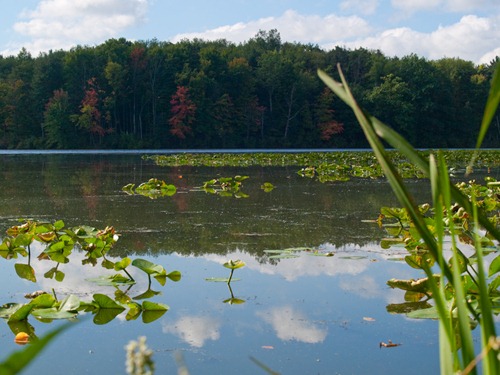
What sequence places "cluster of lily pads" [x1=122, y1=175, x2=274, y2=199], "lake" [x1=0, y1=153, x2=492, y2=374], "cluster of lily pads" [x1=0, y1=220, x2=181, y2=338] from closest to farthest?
"lake" [x1=0, y1=153, x2=492, y2=374]
"cluster of lily pads" [x1=0, y1=220, x2=181, y2=338]
"cluster of lily pads" [x1=122, y1=175, x2=274, y2=199]

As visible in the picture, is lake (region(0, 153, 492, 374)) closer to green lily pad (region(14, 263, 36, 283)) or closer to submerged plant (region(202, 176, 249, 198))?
green lily pad (region(14, 263, 36, 283))

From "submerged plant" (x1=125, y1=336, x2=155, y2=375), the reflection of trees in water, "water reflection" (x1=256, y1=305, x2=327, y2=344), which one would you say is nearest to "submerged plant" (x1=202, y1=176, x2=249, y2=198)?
the reflection of trees in water

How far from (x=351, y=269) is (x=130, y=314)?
122 cm

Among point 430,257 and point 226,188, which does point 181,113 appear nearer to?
point 226,188

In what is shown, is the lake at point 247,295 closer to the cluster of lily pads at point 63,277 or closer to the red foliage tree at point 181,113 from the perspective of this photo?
the cluster of lily pads at point 63,277

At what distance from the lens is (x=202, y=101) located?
1455 inches

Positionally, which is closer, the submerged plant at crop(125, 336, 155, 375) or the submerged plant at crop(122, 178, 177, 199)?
the submerged plant at crop(125, 336, 155, 375)

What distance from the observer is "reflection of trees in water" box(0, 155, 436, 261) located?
164 inches

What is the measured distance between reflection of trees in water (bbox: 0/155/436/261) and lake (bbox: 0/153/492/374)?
0.05ft

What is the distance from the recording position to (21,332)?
225 cm

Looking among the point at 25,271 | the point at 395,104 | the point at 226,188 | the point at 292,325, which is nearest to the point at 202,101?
the point at 395,104

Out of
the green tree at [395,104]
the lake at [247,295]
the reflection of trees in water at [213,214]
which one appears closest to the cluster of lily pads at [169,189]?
the reflection of trees in water at [213,214]

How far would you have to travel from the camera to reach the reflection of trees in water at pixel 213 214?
4160 millimetres

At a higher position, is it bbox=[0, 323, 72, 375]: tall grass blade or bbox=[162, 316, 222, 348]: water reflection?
bbox=[0, 323, 72, 375]: tall grass blade
